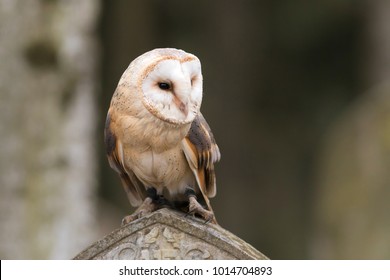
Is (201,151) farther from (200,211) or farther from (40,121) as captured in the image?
(40,121)

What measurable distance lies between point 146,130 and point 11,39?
5383 mm

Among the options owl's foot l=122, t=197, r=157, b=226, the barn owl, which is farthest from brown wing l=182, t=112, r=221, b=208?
owl's foot l=122, t=197, r=157, b=226

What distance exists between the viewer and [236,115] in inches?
1013

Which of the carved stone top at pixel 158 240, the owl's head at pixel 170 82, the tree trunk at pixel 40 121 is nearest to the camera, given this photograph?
the owl's head at pixel 170 82

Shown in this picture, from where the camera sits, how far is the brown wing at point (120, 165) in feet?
19.0

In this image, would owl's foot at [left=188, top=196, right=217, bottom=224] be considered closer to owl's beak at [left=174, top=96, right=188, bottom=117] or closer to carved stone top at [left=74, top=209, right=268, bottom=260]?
carved stone top at [left=74, top=209, right=268, bottom=260]

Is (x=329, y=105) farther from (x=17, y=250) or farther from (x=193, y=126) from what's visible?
(x=193, y=126)

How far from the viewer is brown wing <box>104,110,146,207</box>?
580cm

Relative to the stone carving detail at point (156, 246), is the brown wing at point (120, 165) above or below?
above

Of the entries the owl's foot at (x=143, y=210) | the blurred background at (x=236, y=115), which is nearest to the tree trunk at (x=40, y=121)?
the blurred background at (x=236, y=115)

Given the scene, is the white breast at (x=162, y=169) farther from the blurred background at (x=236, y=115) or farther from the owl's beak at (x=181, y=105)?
the blurred background at (x=236, y=115)

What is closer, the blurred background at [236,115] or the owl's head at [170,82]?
the owl's head at [170,82]

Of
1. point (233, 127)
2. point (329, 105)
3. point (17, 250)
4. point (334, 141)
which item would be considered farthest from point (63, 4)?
point (329, 105)

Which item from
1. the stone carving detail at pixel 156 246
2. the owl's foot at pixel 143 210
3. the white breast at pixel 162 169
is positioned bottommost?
the stone carving detail at pixel 156 246
